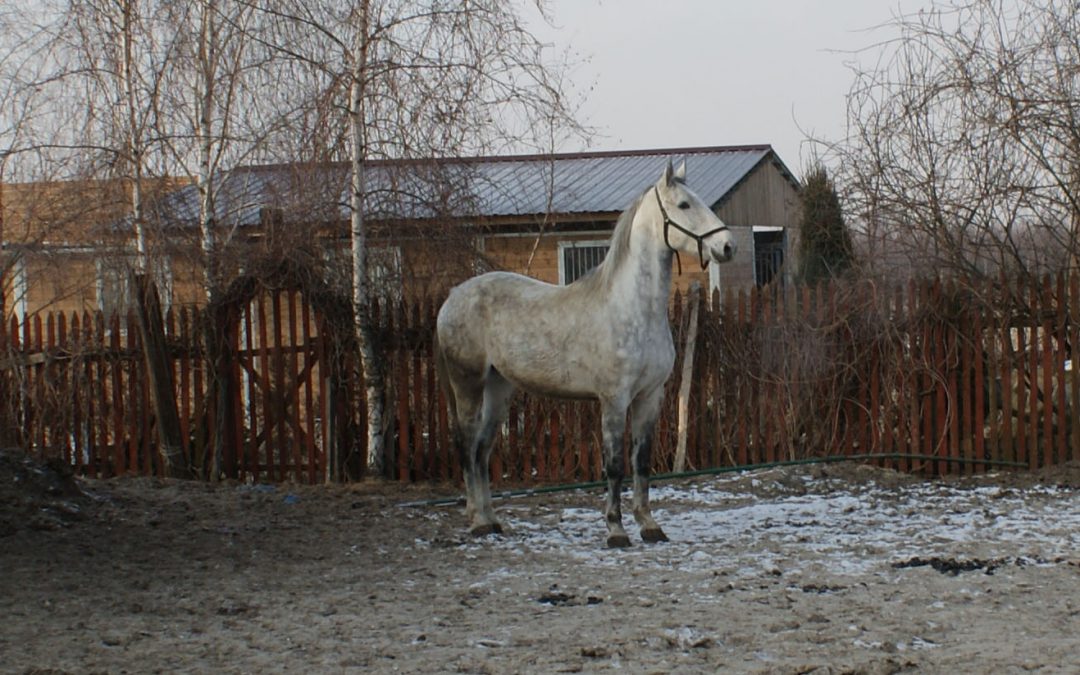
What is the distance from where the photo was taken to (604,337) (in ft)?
26.1

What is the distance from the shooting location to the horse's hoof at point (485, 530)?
840 cm

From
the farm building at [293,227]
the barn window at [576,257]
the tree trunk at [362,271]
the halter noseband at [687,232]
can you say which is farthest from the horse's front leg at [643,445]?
the barn window at [576,257]

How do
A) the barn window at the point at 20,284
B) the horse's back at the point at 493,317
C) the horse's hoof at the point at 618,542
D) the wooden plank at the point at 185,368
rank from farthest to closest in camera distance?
the barn window at the point at 20,284 → the wooden plank at the point at 185,368 → the horse's back at the point at 493,317 → the horse's hoof at the point at 618,542

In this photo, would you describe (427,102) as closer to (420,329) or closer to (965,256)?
(420,329)

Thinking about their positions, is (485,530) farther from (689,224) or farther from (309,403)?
(309,403)

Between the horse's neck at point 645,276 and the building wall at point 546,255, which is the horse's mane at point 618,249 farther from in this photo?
the building wall at point 546,255

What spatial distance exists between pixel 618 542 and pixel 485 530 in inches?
43.5

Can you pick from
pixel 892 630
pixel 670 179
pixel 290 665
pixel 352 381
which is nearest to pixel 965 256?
pixel 670 179

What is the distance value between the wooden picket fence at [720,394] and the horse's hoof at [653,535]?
142 inches

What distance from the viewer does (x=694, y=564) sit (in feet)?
23.1

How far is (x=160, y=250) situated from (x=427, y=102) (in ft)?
10.5

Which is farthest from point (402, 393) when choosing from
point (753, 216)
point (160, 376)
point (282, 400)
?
point (753, 216)

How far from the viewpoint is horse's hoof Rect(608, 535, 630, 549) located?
7.71 metres

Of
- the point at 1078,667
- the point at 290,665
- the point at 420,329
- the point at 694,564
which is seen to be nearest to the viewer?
the point at 1078,667
